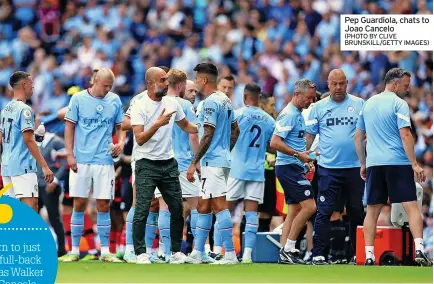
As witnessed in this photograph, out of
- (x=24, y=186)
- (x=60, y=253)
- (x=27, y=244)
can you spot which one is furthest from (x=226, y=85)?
(x=27, y=244)

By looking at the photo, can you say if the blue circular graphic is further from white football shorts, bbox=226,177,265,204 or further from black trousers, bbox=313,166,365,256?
white football shorts, bbox=226,177,265,204

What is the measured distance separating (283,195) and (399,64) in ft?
27.4

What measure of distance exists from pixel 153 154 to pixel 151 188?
0.39 meters

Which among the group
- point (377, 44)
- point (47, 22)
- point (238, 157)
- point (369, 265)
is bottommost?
point (369, 265)

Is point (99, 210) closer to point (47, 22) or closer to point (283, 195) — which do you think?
point (283, 195)

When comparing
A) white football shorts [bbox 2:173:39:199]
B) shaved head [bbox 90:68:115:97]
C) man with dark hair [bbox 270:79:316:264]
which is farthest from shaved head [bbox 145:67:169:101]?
A: white football shorts [bbox 2:173:39:199]

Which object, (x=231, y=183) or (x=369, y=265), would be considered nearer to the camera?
(x=369, y=265)

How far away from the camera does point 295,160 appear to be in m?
16.1

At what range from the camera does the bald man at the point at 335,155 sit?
632 inches

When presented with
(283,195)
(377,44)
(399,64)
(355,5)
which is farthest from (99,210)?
(355,5)

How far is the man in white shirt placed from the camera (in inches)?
579

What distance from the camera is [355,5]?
2820cm

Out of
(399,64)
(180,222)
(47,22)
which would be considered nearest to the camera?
(180,222)

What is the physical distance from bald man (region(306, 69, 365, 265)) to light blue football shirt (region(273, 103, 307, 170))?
0.92 feet
